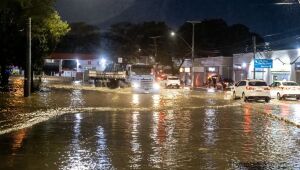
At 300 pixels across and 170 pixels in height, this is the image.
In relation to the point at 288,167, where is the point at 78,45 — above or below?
above

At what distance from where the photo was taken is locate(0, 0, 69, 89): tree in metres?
45.4

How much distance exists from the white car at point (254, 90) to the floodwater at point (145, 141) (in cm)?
1414

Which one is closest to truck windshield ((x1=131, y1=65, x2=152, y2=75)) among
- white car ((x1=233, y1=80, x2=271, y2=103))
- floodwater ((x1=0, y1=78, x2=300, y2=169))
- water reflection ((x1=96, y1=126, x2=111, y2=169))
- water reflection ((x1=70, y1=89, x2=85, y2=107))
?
water reflection ((x1=70, y1=89, x2=85, y2=107))

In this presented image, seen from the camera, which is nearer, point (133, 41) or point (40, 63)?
point (40, 63)

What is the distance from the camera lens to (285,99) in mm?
45344

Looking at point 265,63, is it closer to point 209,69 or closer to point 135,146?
point 209,69

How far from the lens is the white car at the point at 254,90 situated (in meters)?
40.1

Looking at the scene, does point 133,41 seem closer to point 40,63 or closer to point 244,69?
point 244,69

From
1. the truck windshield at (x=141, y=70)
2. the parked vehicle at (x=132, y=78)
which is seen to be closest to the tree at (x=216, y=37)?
the parked vehicle at (x=132, y=78)

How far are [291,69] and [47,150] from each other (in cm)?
4748

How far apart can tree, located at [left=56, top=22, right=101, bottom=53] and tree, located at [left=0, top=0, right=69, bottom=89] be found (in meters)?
97.9

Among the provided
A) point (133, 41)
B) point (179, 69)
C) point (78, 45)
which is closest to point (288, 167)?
point (179, 69)

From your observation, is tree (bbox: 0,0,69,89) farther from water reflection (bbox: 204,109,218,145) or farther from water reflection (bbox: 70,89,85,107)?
water reflection (bbox: 204,109,218,145)

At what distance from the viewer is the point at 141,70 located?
180 ft
